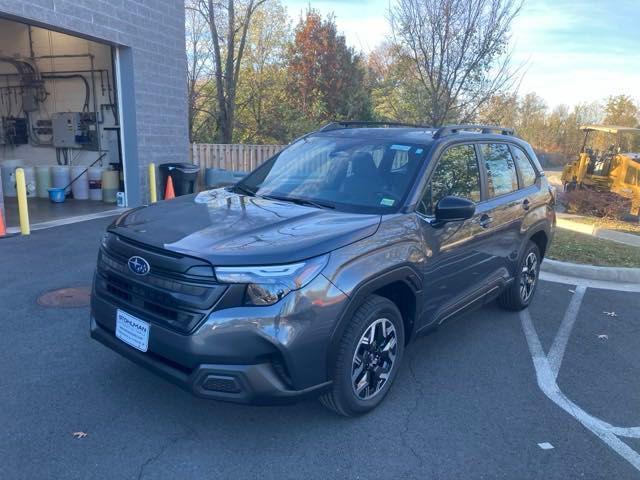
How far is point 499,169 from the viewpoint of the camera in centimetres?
479

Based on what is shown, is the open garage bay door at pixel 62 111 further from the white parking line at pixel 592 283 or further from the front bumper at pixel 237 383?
the front bumper at pixel 237 383

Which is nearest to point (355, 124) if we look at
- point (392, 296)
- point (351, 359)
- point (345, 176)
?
point (345, 176)

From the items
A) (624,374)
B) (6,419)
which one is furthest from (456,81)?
(6,419)

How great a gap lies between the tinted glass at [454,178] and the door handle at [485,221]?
16cm

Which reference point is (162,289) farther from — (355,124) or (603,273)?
(603,273)

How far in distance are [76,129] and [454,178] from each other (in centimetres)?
1109

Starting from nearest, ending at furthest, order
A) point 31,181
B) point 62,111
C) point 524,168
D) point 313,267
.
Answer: point 313,267 → point 524,168 → point 31,181 → point 62,111

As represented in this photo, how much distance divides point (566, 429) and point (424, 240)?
1543mm

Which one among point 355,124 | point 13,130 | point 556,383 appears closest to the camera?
point 556,383

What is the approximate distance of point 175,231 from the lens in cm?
301

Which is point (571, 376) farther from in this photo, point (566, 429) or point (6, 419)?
point (6, 419)

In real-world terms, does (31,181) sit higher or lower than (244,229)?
lower

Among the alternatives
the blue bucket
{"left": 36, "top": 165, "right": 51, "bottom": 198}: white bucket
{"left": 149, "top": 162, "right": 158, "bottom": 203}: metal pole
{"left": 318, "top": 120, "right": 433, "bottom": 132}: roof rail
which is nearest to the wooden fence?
{"left": 149, "top": 162, "right": 158, "bottom": 203}: metal pole

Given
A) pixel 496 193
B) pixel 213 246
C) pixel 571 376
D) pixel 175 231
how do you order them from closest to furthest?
1. pixel 213 246
2. pixel 175 231
3. pixel 571 376
4. pixel 496 193
